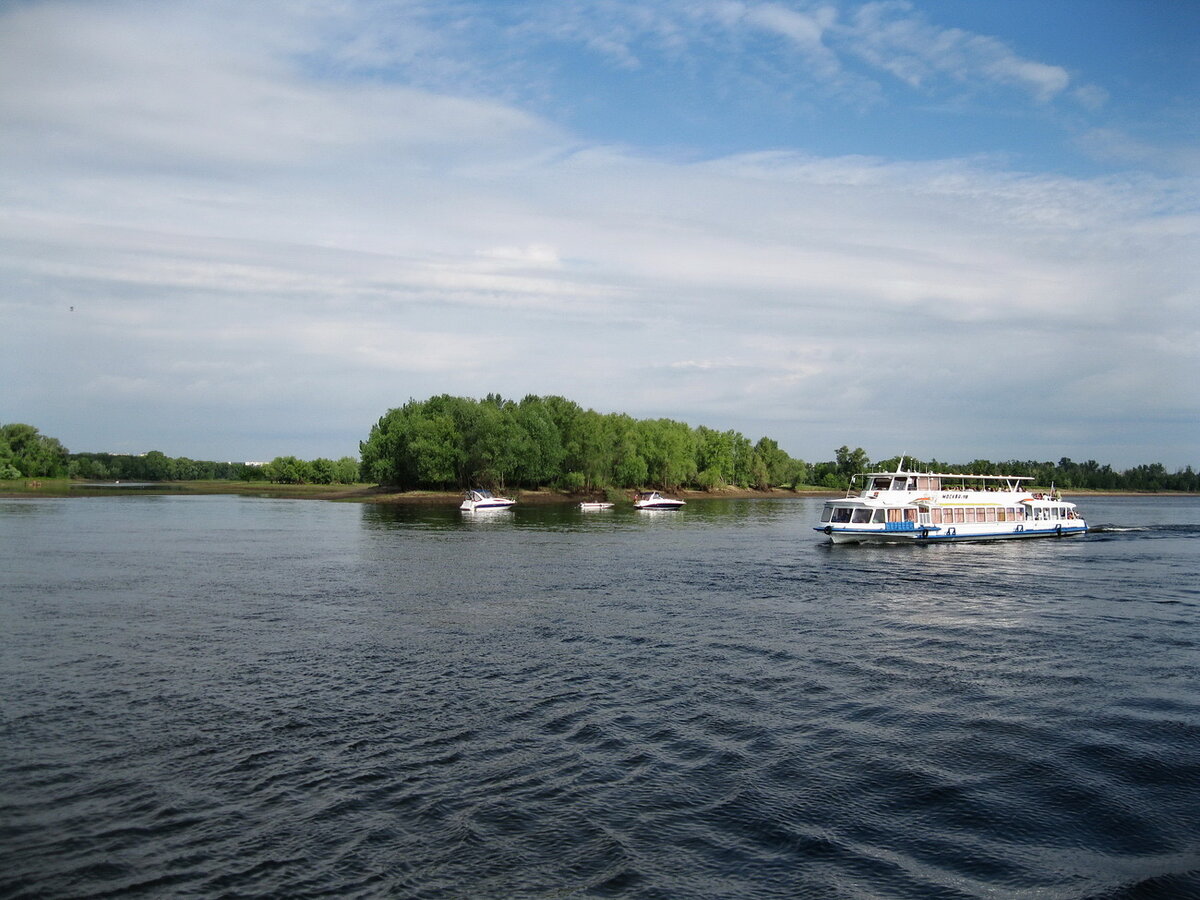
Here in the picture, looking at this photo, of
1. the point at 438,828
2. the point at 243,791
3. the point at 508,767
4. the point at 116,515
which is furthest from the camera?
the point at 116,515

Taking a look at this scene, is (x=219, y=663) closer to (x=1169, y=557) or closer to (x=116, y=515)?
(x=1169, y=557)

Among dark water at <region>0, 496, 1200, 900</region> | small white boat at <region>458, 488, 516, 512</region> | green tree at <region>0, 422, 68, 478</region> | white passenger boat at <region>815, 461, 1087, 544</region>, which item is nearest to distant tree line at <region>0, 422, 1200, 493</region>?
green tree at <region>0, 422, 68, 478</region>

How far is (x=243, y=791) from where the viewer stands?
1770cm

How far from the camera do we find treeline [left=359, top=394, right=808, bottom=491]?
15850 cm

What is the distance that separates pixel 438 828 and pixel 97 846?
19.5ft

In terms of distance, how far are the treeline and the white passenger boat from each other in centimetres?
8659

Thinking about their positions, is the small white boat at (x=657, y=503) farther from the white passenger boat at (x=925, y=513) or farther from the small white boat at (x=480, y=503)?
the white passenger boat at (x=925, y=513)

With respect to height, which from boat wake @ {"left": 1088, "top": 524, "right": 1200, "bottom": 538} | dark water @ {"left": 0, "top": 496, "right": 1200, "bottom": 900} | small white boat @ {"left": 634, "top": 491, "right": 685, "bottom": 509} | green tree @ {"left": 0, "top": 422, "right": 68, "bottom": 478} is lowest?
dark water @ {"left": 0, "top": 496, "right": 1200, "bottom": 900}

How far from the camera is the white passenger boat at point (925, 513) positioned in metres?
79.3

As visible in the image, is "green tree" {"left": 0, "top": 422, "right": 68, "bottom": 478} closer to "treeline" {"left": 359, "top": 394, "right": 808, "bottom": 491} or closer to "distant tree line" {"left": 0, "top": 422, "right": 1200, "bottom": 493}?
"distant tree line" {"left": 0, "top": 422, "right": 1200, "bottom": 493}

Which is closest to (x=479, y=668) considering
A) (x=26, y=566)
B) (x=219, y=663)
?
(x=219, y=663)

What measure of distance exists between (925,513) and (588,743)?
68.1 meters

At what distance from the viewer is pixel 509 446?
156375 mm

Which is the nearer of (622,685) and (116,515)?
(622,685)
